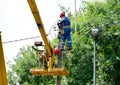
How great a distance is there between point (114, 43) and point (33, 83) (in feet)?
56.8

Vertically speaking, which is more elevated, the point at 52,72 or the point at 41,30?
the point at 41,30

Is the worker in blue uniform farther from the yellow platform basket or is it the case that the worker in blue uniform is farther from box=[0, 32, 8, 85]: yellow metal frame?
box=[0, 32, 8, 85]: yellow metal frame

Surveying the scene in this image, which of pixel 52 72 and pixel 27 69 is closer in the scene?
pixel 52 72

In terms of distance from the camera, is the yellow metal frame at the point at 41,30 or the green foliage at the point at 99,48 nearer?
the yellow metal frame at the point at 41,30

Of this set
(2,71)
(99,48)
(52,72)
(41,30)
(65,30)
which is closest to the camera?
(2,71)

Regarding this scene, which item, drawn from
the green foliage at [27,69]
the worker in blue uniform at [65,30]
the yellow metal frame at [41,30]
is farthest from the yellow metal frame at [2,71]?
the green foliage at [27,69]

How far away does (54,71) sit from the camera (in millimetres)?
16344

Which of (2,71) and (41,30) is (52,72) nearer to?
(41,30)

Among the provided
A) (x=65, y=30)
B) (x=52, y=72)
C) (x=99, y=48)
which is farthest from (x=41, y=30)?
(x=99, y=48)

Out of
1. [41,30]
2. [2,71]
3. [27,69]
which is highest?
[41,30]

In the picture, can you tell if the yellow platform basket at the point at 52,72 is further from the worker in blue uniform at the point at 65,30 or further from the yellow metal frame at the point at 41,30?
the worker in blue uniform at the point at 65,30

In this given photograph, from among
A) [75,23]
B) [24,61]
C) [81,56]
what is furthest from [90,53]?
[24,61]

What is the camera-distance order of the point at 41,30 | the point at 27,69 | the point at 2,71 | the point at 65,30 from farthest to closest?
1. the point at 27,69
2. the point at 65,30
3. the point at 41,30
4. the point at 2,71

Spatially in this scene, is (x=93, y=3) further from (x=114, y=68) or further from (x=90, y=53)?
(x=114, y=68)
